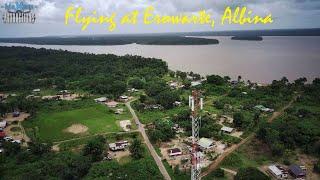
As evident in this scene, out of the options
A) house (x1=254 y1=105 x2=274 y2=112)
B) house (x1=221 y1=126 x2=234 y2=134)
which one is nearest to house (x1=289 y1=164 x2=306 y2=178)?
house (x1=221 y1=126 x2=234 y2=134)

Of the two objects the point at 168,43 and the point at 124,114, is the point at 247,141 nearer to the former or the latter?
the point at 124,114

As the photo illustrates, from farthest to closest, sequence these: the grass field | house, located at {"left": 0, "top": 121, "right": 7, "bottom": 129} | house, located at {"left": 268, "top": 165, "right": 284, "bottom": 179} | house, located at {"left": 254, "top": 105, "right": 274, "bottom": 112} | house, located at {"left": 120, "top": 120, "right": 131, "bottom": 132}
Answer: house, located at {"left": 254, "top": 105, "right": 274, "bottom": 112} → house, located at {"left": 0, "top": 121, "right": 7, "bottom": 129} → house, located at {"left": 120, "top": 120, "right": 131, "bottom": 132} → the grass field → house, located at {"left": 268, "top": 165, "right": 284, "bottom": 179}

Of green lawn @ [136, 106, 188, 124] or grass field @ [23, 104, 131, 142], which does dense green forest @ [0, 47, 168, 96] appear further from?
green lawn @ [136, 106, 188, 124]

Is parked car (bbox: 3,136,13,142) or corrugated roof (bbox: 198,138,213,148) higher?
corrugated roof (bbox: 198,138,213,148)

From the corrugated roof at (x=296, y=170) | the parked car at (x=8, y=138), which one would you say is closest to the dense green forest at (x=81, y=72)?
the parked car at (x=8, y=138)

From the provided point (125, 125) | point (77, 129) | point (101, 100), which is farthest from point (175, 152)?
point (101, 100)

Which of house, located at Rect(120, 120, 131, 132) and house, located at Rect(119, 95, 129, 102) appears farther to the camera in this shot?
house, located at Rect(119, 95, 129, 102)

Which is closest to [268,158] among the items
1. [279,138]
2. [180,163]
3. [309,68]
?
[279,138]

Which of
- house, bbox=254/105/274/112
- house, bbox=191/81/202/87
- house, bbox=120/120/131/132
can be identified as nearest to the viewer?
house, bbox=120/120/131/132
